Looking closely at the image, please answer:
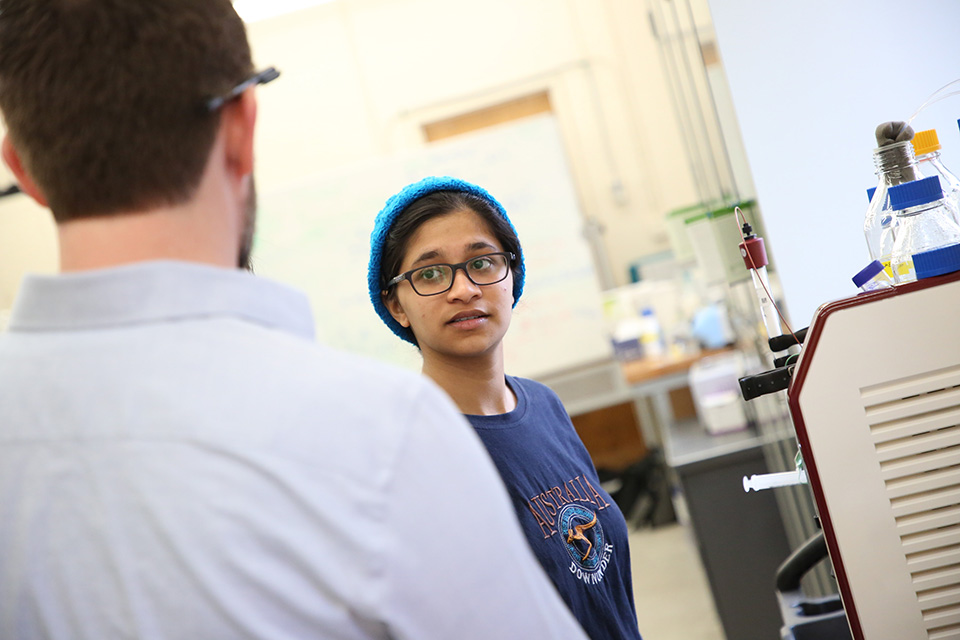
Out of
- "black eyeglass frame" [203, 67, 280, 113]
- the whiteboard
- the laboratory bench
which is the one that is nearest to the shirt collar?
"black eyeglass frame" [203, 67, 280, 113]

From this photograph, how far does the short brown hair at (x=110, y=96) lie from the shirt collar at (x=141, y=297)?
44 mm

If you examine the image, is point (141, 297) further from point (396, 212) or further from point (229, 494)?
point (396, 212)

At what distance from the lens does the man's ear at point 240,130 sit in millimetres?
548

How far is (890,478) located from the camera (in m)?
0.88

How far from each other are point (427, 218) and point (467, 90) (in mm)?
4238

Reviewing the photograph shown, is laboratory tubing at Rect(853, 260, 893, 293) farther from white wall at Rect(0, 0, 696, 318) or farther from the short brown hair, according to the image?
white wall at Rect(0, 0, 696, 318)

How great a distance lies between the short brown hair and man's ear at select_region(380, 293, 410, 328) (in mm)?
755

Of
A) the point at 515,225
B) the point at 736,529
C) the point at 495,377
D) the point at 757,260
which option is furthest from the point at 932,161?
the point at 515,225

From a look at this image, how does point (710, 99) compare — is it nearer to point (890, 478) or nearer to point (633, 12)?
point (890, 478)

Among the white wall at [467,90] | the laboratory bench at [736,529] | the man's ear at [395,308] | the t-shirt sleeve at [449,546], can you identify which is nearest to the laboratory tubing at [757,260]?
the man's ear at [395,308]

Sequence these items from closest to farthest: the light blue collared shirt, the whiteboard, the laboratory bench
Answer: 1. the light blue collared shirt
2. the laboratory bench
3. the whiteboard

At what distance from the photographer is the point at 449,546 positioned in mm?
489

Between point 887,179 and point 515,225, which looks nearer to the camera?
point 887,179

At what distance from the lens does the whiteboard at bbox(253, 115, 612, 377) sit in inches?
178
